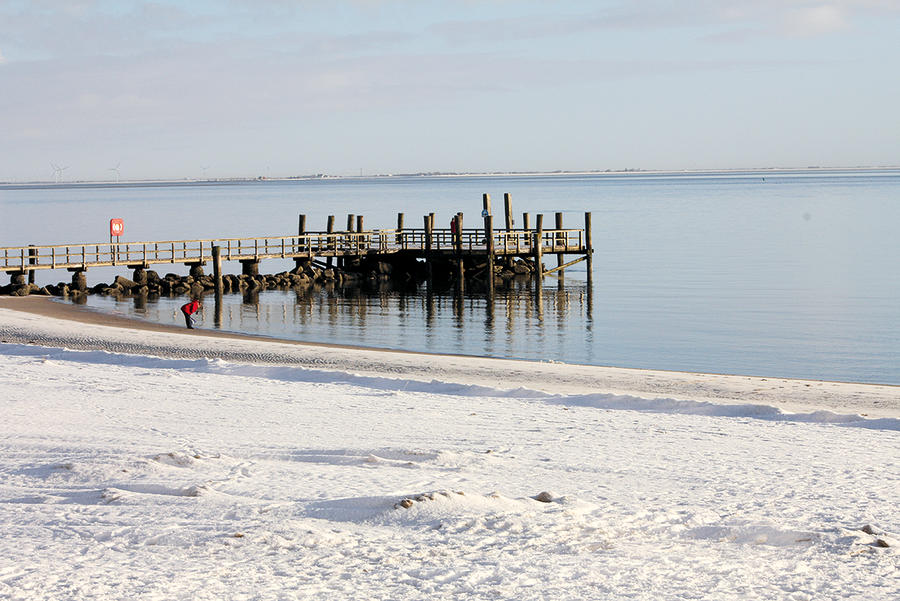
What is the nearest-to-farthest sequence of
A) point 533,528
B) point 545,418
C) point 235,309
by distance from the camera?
point 533,528, point 545,418, point 235,309

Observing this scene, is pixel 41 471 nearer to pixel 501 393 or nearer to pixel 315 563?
pixel 315 563

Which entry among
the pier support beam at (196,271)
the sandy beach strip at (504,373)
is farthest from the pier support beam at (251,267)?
the sandy beach strip at (504,373)

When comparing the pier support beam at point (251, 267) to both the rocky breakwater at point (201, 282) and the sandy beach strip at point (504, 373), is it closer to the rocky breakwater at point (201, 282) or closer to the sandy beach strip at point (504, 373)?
the rocky breakwater at point (201, 282)

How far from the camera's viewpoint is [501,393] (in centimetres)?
1575

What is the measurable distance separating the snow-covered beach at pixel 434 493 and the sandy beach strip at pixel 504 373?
37cm

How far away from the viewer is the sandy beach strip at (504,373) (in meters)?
16.6

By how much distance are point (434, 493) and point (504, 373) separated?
422 inches

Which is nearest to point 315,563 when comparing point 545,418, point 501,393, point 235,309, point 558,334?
point 545,418

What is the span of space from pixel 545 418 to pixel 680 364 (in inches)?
502

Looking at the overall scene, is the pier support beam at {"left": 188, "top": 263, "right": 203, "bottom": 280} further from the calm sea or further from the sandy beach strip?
the sandy beach strip

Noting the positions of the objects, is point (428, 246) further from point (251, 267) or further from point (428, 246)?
point (251, 267)

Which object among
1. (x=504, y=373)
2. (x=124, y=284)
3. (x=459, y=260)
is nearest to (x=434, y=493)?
(x=504, y=373)

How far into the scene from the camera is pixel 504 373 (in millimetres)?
19328

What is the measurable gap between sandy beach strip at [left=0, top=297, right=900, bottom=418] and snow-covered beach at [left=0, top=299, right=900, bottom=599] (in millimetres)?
369
